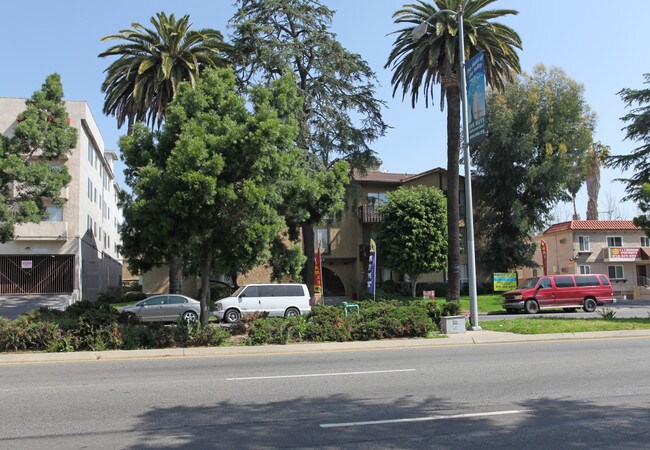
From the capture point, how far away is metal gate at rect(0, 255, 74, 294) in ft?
111

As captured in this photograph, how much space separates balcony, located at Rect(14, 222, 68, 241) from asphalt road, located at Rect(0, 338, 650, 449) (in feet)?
76.2

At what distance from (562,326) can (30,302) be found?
27303 mm

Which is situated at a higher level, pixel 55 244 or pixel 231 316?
pixel 55 244

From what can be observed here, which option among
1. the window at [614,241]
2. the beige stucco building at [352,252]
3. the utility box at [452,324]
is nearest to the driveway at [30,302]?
the beige stucco building at [352,252]

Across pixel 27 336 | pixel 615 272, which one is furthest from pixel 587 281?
pixel 615 272

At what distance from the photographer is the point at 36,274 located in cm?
3412

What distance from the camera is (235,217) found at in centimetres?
1556

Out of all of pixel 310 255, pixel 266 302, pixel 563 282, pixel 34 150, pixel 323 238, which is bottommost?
pixel 266 302

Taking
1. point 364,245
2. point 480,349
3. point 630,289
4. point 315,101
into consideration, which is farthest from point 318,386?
point 630,289

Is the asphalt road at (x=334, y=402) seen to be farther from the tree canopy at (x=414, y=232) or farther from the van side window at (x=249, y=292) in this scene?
the tree canopy at (x=414, y=232)

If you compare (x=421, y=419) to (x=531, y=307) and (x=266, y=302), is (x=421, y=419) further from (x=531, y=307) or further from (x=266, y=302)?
(x=531, y=307)

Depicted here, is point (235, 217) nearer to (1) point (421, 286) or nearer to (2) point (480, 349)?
(2) point (480, 349)

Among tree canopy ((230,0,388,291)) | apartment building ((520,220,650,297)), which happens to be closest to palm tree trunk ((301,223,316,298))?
tree canopy ((230,0,388,291))

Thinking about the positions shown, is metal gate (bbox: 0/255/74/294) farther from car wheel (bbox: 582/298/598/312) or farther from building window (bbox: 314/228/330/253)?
car wheel (bbox: 582/298/598/312)
